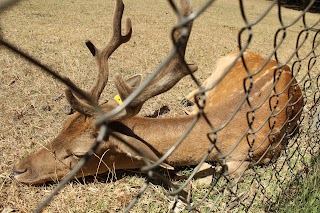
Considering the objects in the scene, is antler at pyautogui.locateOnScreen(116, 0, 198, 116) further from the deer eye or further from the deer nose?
the deer nose

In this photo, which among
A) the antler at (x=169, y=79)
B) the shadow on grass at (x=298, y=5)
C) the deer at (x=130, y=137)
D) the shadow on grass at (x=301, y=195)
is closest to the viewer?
the antler at (x=169, y=79)

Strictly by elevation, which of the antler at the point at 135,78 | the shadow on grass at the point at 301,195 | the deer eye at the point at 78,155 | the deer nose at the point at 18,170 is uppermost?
the antler at the point at 135,78

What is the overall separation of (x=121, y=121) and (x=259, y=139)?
1.11m

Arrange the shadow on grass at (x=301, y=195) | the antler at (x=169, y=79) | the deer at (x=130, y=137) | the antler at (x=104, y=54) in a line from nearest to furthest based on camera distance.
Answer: the antler at (x=169, y=79)
the shadow on grass at (x=301, y=195)
the deer at (x=130, y=137)
the antler at (x=104, y=54)

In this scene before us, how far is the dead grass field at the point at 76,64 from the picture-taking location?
2.72 metres

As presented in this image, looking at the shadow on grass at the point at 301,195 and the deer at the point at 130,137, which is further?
the deer at the point at 130,137

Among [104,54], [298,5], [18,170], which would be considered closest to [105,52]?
[104,54]

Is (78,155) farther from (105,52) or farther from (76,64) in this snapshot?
(76,64)

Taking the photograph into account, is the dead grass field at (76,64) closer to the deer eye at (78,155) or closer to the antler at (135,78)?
the deer eye at (78,155)

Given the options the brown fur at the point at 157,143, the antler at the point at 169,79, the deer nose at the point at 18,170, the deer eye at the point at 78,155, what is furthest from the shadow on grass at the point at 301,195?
the deer nose at the point at 18,170

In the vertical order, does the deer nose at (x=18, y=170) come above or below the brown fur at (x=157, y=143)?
below

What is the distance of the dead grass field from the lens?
8.94 ft

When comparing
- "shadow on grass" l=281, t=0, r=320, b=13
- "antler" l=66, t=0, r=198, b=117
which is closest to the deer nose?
"antler" l=66, t=0, r=198, b=117

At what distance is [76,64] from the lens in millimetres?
5062
